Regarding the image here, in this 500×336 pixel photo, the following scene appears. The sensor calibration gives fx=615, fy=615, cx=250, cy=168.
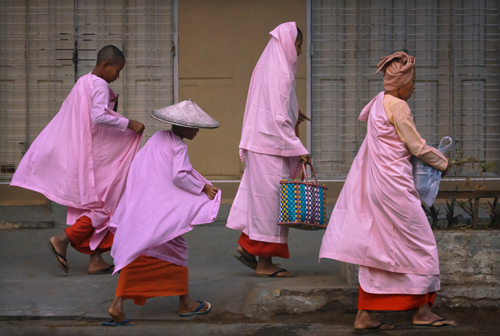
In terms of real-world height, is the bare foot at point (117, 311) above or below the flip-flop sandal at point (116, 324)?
above

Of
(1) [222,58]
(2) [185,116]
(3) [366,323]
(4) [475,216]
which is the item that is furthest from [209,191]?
(1) [222,58]

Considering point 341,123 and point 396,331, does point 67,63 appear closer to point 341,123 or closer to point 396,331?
point 341,123

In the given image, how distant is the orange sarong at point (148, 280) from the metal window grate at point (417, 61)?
4747mm

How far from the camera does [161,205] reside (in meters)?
4.21

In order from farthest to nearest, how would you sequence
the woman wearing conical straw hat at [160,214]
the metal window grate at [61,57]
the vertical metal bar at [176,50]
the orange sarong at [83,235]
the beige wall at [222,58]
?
the metal window grate at [61,57] < the vertical metal bar at [176,50] < the beige wall at [222,58] < the orange sarong at [83,235] < the woman wearing conical straw hat at [160,214]

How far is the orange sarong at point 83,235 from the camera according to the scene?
5.23 meters

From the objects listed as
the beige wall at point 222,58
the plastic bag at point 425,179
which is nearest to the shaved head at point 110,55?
the plastic bag at point 425,179

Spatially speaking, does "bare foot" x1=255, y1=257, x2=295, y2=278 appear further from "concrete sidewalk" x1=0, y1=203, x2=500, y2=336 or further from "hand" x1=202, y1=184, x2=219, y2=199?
"hand" x1=202, y1=184, x2=219, y2=199

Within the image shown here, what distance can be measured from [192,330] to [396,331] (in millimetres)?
1380

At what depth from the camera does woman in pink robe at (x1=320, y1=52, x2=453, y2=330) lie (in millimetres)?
4051

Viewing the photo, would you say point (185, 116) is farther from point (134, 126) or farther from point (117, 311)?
point (117, 311)

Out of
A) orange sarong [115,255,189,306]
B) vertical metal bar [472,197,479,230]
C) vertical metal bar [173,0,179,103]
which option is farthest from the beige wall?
orange sarong [115,255,189,306]

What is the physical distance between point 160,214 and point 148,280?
0.47 metres

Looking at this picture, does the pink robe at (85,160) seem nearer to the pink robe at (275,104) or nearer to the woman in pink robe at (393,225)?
the pink robe at (275,104)
